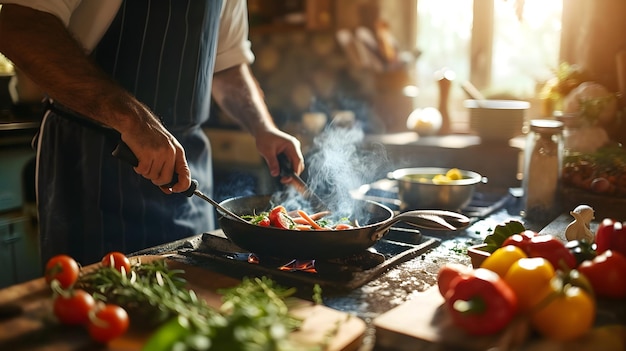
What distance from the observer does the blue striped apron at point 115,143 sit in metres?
1.82

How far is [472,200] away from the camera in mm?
2225

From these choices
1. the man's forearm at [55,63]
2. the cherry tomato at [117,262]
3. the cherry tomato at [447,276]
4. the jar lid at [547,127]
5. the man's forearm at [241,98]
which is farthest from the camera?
the man's forearm at [241,98]

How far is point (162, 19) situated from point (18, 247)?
5.20 ft

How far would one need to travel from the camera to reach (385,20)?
3689mm

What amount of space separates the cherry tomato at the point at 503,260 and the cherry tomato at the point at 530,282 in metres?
0.07

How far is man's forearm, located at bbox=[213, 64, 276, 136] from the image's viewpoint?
7.03 ft

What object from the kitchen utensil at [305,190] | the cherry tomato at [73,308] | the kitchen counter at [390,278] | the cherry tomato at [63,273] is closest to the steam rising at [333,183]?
the kitchen utensil at [305,190]

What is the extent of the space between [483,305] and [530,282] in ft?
0.42

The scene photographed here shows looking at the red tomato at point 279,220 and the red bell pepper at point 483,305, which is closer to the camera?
the red bell pepper at point 483,305

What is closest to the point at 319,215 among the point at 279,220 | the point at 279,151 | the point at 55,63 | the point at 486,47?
the point at 279,220

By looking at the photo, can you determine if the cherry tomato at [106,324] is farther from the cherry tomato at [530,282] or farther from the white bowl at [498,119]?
the white bowl at [498,119]

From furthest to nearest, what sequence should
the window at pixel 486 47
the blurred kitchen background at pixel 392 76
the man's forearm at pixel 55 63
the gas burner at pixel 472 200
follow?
the window at pixel 486 47 < the blurred kitchen background at pixel 392 76 < the gas burner at pixel 472 200 < the man's forearm at pixel 55 63

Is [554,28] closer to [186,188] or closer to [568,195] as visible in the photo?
[568,195]

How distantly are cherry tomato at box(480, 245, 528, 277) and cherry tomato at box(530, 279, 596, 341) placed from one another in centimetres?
14
